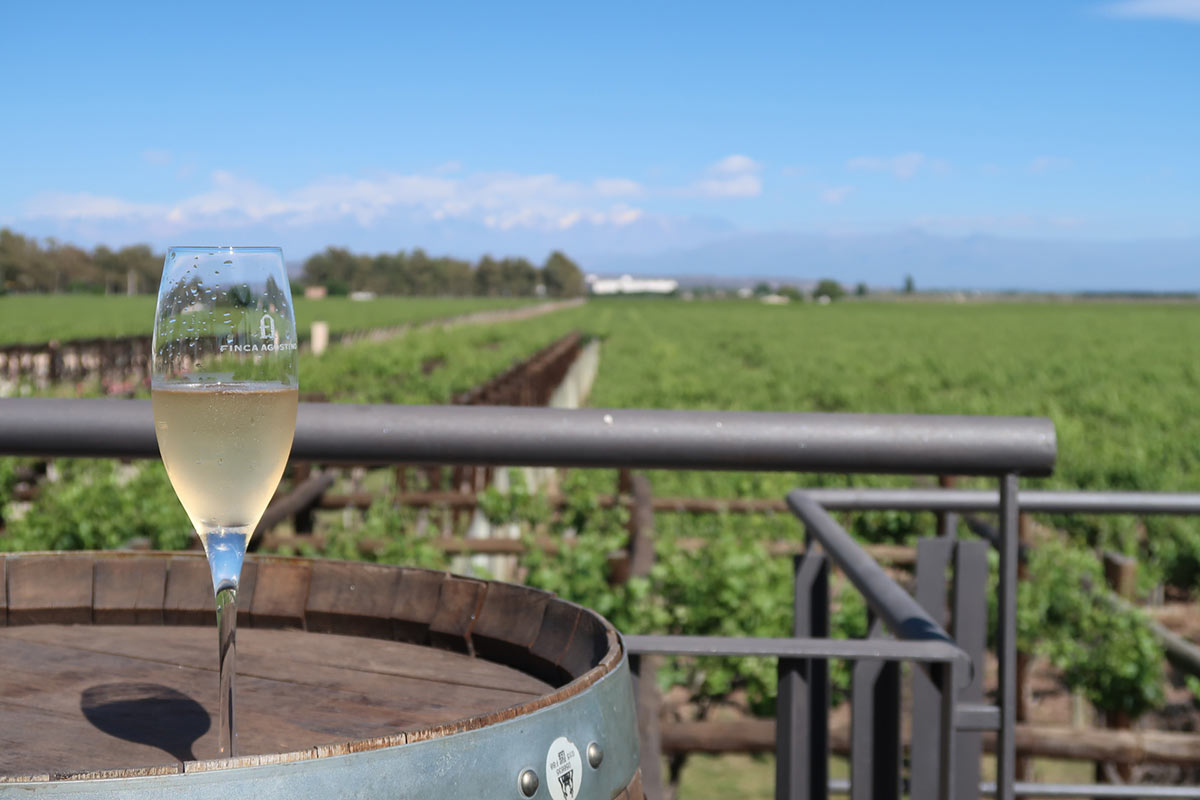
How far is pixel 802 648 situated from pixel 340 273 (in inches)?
5932

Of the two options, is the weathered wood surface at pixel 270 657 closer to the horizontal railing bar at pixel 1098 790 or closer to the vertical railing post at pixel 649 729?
the vertical railing post at pixel 649 729

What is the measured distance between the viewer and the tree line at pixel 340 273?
100500 mm

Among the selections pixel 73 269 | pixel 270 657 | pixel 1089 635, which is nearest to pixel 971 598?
pixel 270 657

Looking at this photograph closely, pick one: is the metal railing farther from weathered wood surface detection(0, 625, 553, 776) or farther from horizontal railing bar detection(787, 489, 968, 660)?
weathered wood surface detection(0, 625, 553, 776)

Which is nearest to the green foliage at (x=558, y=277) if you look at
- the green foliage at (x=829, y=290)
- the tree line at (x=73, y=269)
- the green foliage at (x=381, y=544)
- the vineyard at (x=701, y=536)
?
the green foliage at (x=829, y=290)

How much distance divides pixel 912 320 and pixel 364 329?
4362 cm

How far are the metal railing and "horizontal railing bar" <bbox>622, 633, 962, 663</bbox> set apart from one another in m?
0.02

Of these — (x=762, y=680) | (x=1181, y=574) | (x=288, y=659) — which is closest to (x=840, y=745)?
(x=762, y=680)

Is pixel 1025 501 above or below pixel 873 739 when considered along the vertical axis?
above

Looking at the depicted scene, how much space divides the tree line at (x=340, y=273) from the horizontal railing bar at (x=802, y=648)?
48.9m

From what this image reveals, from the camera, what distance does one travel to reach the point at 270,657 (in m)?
1.09

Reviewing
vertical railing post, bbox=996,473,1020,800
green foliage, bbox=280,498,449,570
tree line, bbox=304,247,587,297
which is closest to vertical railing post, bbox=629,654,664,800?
vertical railing post, bbox=996,473,1020,800

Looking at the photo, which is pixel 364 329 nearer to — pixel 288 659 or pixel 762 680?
pixel 762 680

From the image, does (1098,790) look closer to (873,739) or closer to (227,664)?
(873,739)
